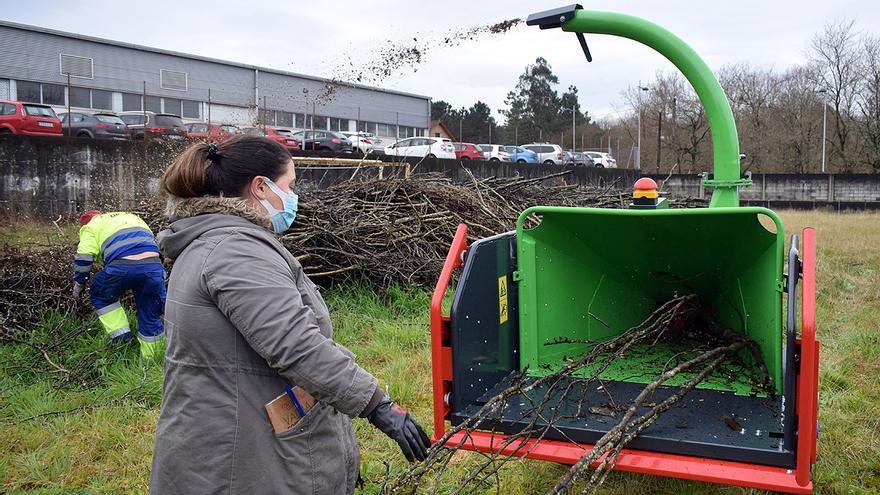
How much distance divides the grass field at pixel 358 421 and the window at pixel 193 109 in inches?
1149

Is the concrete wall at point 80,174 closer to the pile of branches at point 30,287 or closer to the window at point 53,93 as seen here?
the pile of branches at point 30,287

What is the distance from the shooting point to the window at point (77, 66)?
97.6 feet

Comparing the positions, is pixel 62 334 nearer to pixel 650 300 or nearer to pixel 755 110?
pixel 650 300

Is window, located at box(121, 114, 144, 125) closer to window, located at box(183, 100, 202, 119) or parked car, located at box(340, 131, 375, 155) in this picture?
parked car, located at box(340, 131, 375, 155)

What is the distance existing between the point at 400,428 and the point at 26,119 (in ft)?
65.5

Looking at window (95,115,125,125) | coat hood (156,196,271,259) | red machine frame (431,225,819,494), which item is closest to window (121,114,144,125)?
window (95,115,125,125)

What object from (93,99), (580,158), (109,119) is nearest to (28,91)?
(93,99)

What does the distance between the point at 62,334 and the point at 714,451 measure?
549cm

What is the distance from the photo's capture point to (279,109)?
3391cm

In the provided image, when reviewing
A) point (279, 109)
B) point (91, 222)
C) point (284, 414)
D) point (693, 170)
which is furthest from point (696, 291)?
point (693, 170)

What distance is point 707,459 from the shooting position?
8.25 feet

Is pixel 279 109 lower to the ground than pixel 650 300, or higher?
higher

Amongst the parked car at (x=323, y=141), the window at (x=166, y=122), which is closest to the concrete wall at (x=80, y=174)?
the window at (x=166, y=122)

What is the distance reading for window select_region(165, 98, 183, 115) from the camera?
3253 centimetres
